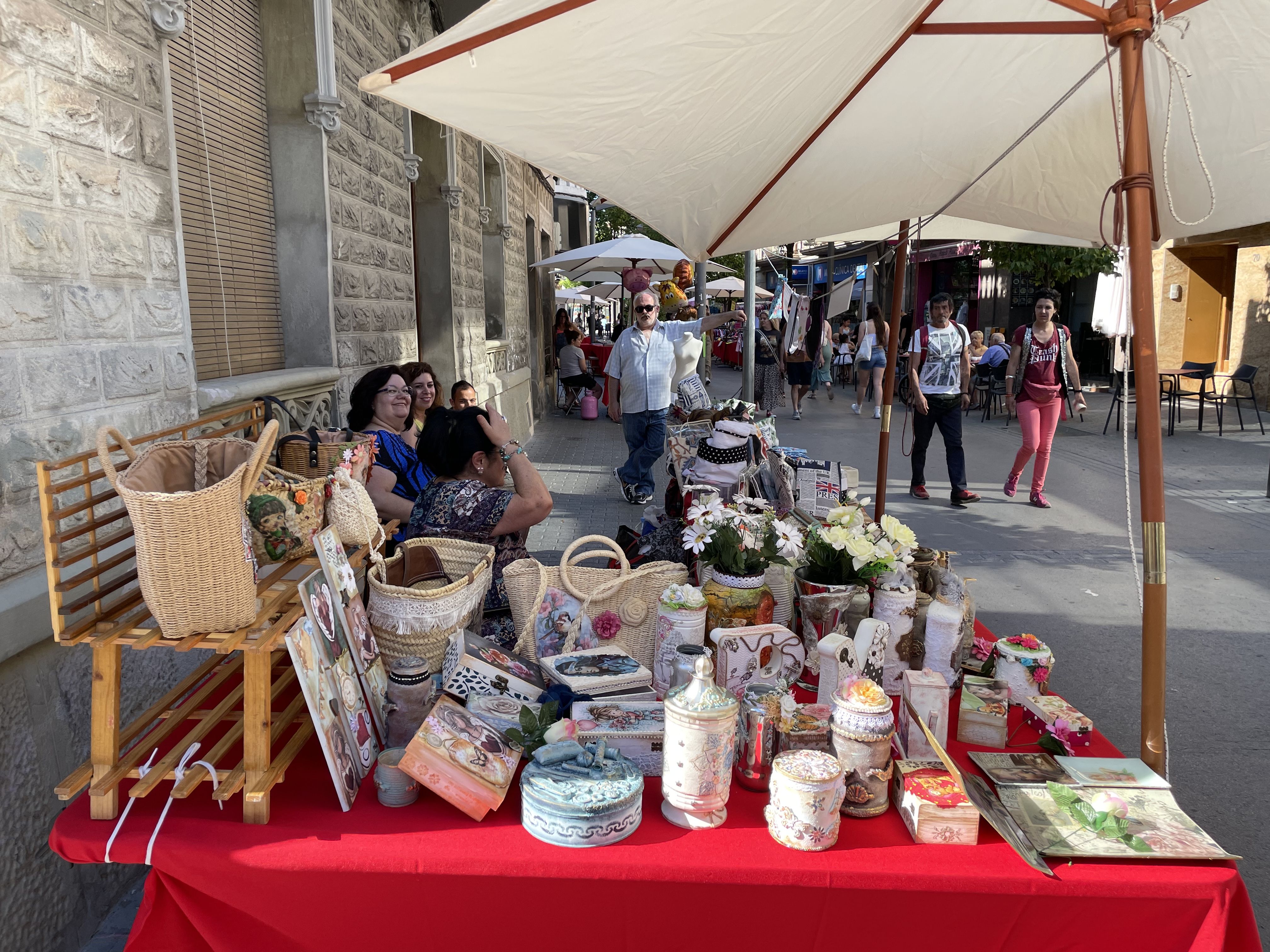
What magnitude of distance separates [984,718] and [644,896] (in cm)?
107

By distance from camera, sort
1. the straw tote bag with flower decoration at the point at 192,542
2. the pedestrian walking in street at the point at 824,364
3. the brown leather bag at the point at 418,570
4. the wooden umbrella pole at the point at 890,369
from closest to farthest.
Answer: the straw tote bag with flower decoration at the point at 192,542, the brown leather bag at the point at 418,570, the wooden umbrella pole at the point at 890,369, the pedestrian walking in street at the point at 824,364

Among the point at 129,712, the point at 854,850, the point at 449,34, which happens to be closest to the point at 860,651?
the point at 854,850

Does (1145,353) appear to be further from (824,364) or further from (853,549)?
(824,364)

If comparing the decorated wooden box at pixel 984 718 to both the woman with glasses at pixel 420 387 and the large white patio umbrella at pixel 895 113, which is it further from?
the woman with glasses at pixel 420 387

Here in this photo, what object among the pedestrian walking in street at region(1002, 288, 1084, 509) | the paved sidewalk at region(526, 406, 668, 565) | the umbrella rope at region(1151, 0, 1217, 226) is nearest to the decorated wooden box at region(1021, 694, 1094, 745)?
the umbrella rope at region(1151, 0, 1217, 226)

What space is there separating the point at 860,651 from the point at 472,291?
27.2 ft

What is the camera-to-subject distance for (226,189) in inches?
175

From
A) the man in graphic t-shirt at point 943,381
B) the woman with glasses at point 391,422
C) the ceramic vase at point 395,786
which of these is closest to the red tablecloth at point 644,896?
the ceramic vase at point 395,786

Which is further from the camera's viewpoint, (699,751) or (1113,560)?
(1113,560)

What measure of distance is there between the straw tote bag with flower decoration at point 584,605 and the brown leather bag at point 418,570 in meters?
0.27

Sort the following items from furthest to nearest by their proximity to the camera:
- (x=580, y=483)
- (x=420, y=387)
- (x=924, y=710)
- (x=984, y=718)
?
1. (x=580, y=483)
2. (x=420, y=387)
3. (x=984, y=718)
4. (x=924, y=710)

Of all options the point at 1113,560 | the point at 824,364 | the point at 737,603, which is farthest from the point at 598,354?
the point at 737,603

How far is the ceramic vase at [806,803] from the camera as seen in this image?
1.69 meters

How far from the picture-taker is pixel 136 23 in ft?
10.2
